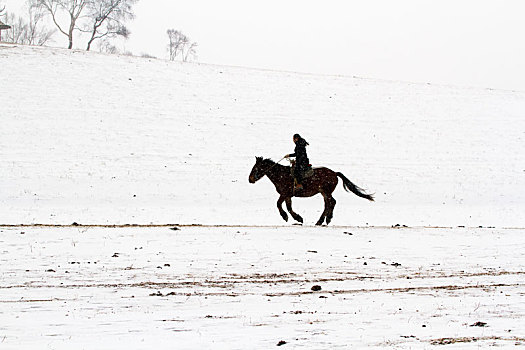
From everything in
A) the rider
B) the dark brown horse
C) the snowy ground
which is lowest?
the snowy ground

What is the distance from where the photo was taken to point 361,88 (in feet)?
153

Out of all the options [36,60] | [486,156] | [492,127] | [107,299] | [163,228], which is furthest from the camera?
[36,60]

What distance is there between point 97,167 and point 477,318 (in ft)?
77.8

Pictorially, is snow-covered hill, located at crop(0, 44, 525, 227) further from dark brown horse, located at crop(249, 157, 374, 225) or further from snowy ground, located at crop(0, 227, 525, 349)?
snowy ground, located at crop(0, 227, 525, 349)

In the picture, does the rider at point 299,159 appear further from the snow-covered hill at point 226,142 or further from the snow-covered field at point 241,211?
the snow-covered hill at point 226,142

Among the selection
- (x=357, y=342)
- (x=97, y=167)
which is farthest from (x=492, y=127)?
(x=357, y=342)

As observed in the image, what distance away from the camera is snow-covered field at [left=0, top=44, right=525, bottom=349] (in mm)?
6969

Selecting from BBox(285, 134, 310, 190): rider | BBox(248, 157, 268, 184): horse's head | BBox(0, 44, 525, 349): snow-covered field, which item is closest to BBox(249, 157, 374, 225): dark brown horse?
BBox(248, 157, 268, 184): horse's head

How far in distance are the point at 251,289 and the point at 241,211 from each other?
14.7 meters

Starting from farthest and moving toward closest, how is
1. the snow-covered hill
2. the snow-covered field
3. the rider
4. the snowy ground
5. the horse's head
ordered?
the snow-covered hill
the horse's head
the rider
the snow-covered field
the snowy ground

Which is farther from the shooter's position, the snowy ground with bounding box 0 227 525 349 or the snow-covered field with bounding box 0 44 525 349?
the snow-covered field with bounding box 0 44 525 349

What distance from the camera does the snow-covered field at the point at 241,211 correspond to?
6969 millimetres

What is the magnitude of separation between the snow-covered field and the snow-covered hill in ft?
0.50

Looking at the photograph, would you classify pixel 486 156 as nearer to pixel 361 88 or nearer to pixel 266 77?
pixel 361 88
